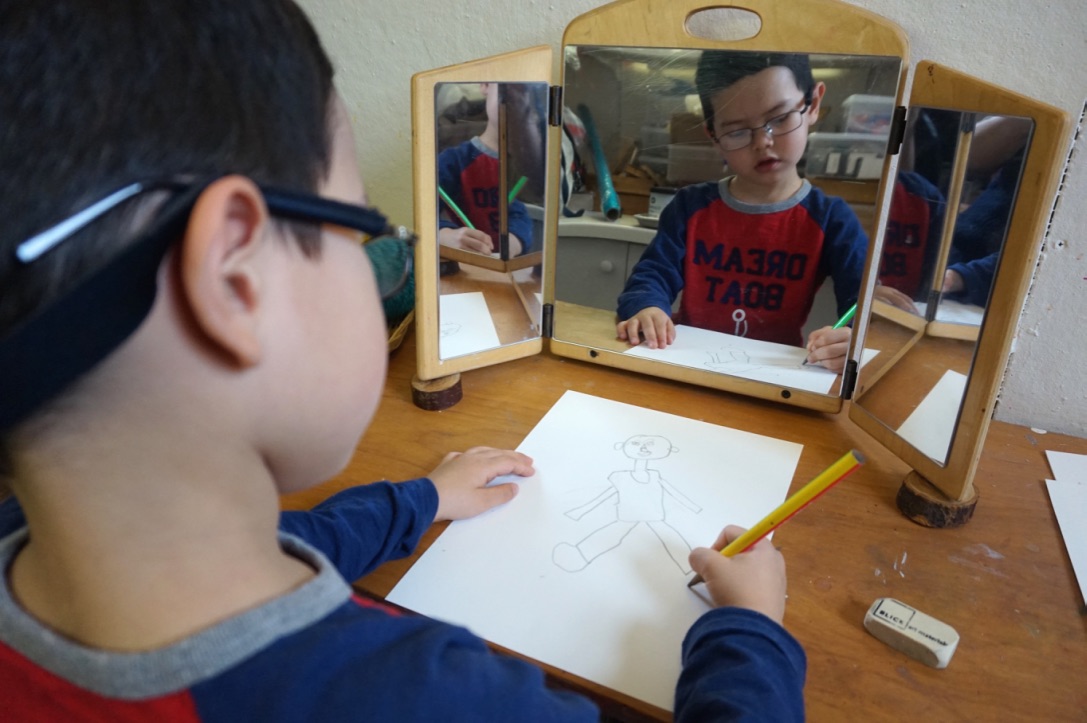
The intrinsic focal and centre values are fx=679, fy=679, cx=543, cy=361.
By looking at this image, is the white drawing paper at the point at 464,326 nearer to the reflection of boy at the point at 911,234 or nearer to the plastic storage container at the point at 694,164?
the plastic storage container at the point at 694,164

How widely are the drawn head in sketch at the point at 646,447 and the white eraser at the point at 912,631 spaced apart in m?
0.24

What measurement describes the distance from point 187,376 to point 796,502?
0.40 metres

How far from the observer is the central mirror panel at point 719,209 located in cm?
67

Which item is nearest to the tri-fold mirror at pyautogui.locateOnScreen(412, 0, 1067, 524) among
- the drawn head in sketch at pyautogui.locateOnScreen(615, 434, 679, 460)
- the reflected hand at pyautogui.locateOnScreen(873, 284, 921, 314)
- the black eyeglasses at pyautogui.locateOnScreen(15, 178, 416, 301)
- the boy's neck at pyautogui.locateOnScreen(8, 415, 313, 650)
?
the reflected hand at pyautogui.locateOnScreen(873, 284, 921, 314)

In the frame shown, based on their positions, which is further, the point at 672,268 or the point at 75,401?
the point at 672,268

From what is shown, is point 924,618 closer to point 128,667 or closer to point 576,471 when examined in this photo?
point 576,471

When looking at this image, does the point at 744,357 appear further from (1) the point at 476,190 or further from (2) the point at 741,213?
(1) the point at 476,190

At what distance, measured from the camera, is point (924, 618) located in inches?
18.8

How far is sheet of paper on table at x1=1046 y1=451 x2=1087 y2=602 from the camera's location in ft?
1.82

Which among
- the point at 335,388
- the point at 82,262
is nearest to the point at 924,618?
the point at 335,388

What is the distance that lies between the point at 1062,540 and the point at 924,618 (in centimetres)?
21

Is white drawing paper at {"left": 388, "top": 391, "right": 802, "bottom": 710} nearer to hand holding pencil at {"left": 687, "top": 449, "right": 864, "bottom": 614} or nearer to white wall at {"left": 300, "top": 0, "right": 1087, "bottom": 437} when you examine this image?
hand holding pencil at {"left": 687, "top": 449, "right": 864, "bottom": 614}

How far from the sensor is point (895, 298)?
67 cm

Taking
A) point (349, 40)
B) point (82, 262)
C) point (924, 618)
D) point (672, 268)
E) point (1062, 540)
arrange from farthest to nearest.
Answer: point (349, 40) < point (672, 268) < point (1062, 540) < point (924, 618) < point (82, 262)
